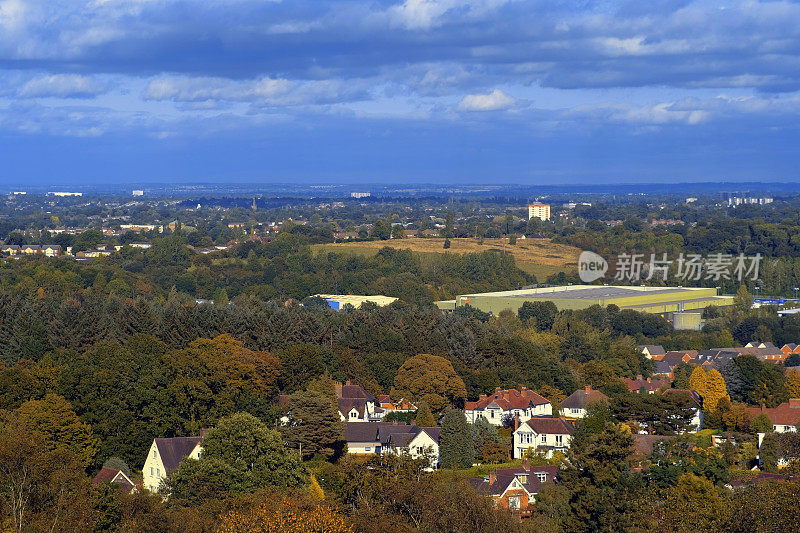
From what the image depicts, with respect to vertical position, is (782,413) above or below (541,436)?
above

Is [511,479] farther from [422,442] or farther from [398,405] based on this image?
[398,405]

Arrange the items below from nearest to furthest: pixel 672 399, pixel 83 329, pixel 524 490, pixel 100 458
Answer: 1. pixel 524 490
2. pixel 100 458
3. pixel 672 399
4. pixel 83 329

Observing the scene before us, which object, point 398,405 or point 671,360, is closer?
point 398,405

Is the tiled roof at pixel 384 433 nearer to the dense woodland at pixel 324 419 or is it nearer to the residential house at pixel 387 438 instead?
the residential house at pixel 387 438

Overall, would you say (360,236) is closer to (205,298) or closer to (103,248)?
(103,248)

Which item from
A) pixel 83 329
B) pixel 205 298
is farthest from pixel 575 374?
pixel 205 298

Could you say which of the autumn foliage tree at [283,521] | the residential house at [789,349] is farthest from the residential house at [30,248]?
the autumn foliage tree at [283,521]

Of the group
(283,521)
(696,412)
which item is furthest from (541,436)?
(283,521)
